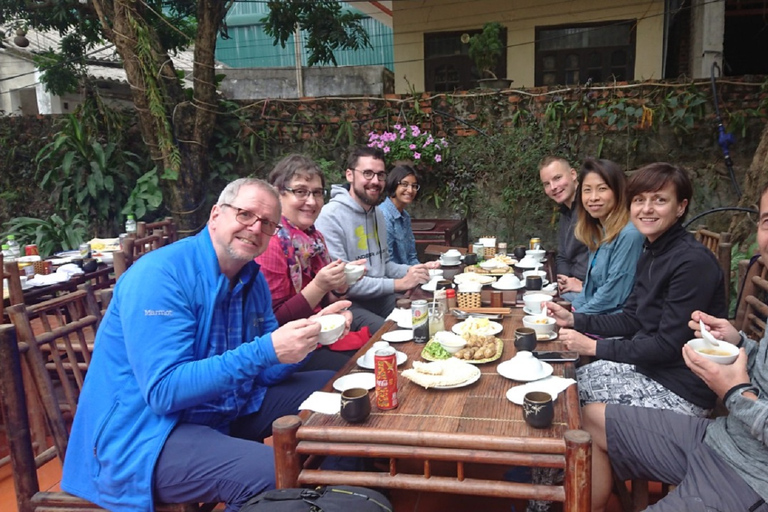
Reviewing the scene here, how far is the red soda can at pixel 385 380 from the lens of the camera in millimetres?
1693

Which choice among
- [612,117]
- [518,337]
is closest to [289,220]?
[518,337]

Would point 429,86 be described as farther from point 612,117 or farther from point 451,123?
point 612,117

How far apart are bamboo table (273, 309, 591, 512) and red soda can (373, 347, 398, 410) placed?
3 cm

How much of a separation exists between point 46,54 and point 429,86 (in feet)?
21.6

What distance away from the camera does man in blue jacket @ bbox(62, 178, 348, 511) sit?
1729mm

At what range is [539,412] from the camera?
151 centimetres

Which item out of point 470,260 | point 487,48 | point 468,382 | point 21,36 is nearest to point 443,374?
point 468,382

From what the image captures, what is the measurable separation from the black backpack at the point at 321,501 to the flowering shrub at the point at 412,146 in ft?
19.6

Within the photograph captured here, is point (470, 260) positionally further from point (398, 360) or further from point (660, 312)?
point (398, 360)

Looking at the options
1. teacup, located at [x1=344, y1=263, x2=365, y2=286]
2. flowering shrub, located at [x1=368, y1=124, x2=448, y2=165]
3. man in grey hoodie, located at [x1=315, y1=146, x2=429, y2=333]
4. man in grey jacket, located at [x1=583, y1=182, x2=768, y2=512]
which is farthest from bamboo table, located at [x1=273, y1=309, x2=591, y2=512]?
flowering shrub, located at [x1=368, y1=124, x2=448, y2=165]

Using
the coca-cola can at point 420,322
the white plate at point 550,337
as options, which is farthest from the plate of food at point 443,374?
the white plate at point 550,337

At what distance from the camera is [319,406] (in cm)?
175

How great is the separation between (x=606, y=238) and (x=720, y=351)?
4.65ft

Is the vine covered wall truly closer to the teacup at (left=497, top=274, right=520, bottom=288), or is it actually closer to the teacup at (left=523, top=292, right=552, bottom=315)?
the teacup at (left=497, top=274, right=520, bottom=288)
